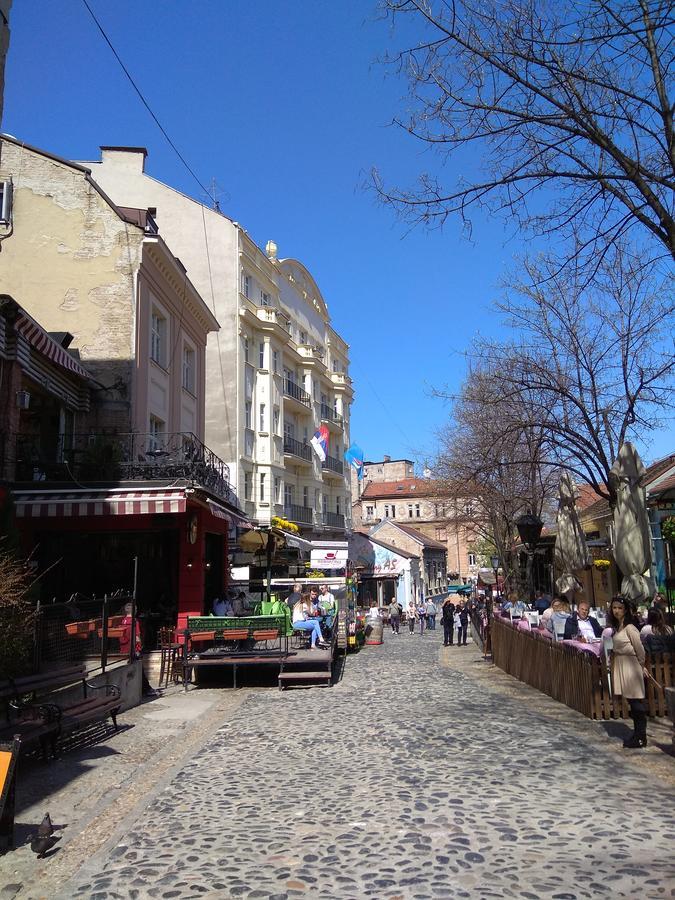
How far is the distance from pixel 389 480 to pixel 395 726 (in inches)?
3296

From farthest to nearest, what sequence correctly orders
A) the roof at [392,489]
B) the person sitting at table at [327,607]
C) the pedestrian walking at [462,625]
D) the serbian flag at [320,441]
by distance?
the roof at [392,489] < the serbian flag at [320,441] < the pedestrian walking at [462,625] < the person sitting at table at [327,607]

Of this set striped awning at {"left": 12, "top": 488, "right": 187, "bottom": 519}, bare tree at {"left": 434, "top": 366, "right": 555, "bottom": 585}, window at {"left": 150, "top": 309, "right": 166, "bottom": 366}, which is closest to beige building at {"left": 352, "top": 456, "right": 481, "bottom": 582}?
bare tree at {"left": 434, "top": 366, "right": 555, "bottom": 585}

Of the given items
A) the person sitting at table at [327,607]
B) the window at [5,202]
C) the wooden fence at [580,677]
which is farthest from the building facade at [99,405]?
the wooden fence at [580,677]

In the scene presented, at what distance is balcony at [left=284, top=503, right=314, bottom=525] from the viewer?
135ft

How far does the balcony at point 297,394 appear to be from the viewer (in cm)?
4272

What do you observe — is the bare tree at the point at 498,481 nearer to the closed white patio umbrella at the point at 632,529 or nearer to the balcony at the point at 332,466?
the closed white patio umbrella at the point at 632,529

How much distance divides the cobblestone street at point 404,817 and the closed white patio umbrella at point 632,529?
282 cm

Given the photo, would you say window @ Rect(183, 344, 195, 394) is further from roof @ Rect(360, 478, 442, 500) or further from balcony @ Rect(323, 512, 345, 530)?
roof @ Rect(360, 478, 442, 500)

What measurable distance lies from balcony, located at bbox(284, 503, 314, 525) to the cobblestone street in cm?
3094

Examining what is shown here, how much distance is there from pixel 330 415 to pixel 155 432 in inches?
1134

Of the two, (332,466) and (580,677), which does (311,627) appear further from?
(332,466)

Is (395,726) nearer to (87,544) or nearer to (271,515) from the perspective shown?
(87,544)

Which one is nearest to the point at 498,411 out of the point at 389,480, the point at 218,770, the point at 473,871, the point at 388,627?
the point at 218,770

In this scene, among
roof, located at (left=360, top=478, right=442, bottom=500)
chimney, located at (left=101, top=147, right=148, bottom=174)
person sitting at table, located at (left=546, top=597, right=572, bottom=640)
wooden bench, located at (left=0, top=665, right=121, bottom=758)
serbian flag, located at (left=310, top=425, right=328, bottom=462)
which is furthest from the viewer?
roof, located at (left=360, top=478, right=442, bottom=500)
